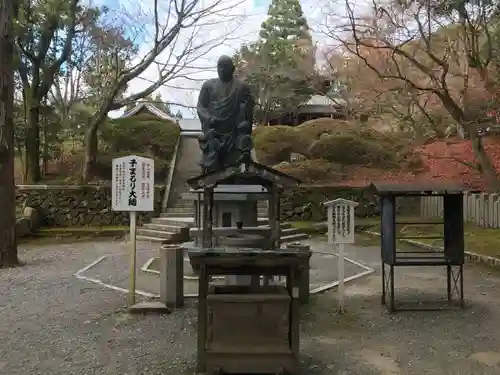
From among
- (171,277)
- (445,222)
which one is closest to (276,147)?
(445,222)

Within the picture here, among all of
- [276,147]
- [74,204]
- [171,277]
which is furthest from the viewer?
[276,147]

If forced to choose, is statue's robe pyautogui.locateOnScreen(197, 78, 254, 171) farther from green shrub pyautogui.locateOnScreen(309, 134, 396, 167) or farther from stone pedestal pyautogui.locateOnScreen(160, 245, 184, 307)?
green shrub pyautogui.locateOnScreen(309, 134, 396, 167)

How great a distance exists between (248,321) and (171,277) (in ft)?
8.38

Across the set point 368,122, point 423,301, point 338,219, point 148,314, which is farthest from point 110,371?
point 368,122

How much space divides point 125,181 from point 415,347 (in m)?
3.81

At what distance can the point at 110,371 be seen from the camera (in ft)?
14.2

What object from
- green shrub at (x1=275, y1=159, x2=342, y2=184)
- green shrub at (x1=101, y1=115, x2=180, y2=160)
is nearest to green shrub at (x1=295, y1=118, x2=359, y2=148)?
green shrub at (x1=275, y1=159, x2=342, y2=184)

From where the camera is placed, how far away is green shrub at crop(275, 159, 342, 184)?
59.7 feet

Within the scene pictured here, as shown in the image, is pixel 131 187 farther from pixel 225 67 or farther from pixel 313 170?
pixel 313 170

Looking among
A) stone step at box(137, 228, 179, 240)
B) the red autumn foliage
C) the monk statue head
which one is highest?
the monk statue head

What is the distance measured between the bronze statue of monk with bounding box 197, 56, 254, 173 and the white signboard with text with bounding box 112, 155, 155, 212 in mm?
2062

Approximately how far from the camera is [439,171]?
66.1ft

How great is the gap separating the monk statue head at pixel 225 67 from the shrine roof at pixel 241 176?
3918 millimetres

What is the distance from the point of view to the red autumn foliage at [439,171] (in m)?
18.6
